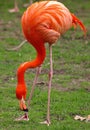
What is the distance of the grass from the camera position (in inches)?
250

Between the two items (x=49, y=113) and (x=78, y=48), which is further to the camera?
(x=78, y=48)

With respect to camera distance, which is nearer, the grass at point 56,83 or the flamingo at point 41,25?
the flamingo at point 41,25

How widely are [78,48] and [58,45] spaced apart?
55 centimetres

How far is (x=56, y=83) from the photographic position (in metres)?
8.29

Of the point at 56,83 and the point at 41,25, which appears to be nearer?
the point at 41,25

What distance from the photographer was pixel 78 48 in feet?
35.8

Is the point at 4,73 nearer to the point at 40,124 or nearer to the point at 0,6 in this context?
the point at 40,124

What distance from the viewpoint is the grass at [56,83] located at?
20.8ft

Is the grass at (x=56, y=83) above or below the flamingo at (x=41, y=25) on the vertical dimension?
below

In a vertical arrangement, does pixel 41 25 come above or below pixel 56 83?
above

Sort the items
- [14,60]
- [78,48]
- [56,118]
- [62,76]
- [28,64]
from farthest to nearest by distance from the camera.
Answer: [78,48]
[14,60]
[62,76]
[56,118]
[28,64]

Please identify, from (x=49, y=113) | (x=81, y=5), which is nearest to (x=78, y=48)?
(x=49, y=113)

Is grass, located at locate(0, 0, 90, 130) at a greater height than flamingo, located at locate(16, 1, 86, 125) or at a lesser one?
lesser

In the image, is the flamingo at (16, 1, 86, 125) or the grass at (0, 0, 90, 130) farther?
the grass at (0, 0, 90, 130)
